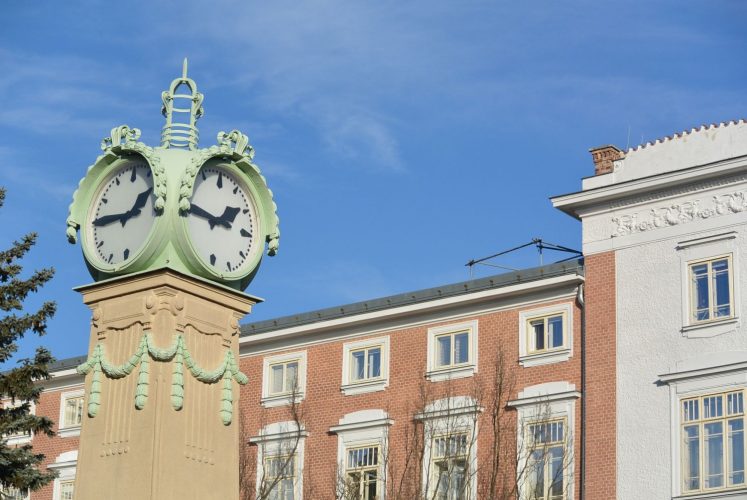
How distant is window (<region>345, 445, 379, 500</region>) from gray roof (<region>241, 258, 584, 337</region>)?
11.9 feet

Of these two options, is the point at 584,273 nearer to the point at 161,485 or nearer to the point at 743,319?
the point at 743,319

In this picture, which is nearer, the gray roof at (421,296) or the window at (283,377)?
the gray roof at (421,296)

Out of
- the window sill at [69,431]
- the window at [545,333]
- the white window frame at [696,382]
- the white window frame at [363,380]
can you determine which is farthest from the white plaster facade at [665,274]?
the window sill at [69,431]

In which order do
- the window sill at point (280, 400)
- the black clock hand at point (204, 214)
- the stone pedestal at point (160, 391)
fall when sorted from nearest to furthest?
the stone pedestal at point (160, 391), the black clock hand at point (204, 214), the window sill at point (280, 400)

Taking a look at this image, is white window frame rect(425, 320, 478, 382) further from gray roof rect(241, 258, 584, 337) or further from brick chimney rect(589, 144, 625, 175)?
brick chimney rect(589, 144, 625, 175)

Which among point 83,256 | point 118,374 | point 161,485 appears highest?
point 83,256

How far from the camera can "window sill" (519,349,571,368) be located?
37.7m

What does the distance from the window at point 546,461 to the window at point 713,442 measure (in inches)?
124

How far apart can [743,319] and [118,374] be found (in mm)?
23516

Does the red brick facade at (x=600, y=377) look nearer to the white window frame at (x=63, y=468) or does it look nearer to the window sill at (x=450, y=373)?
the window sill at (x=450, y=373)

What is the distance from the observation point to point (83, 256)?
14.3 meters

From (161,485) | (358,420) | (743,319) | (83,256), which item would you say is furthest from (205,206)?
(358,420)

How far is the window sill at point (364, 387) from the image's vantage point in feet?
133

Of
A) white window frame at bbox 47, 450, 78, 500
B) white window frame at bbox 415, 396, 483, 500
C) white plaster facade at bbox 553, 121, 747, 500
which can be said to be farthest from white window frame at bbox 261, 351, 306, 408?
white plaster facade at bbox 553, 121, 747, 500
